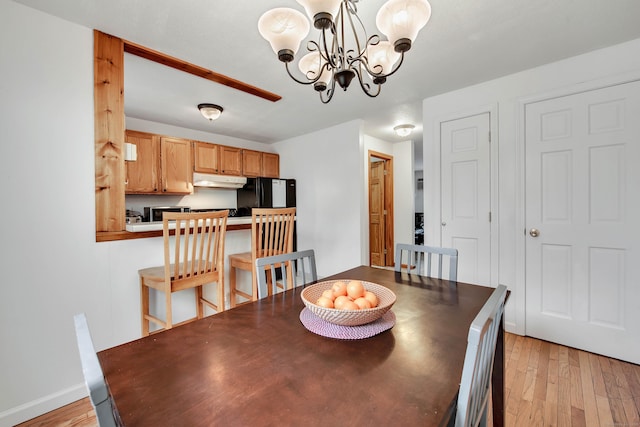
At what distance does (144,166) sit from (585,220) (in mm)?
4474

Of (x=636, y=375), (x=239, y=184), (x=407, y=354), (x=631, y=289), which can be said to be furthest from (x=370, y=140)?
(x=407, y=354)

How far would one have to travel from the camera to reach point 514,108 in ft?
7.86

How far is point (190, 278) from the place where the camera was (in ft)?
6.31

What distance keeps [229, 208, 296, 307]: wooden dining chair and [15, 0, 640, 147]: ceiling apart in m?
1.22

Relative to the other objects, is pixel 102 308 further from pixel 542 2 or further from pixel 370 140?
pixel 370 140

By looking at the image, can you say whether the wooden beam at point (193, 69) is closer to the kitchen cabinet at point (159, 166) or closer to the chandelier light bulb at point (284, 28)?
the chandelier light bulb at point (284, 28)

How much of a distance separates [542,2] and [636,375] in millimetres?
2437

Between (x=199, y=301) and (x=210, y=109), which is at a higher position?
(x=210, y=109)

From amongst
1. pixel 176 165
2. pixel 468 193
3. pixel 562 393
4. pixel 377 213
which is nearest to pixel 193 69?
pixel 176 165

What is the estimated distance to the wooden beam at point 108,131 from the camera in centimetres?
176

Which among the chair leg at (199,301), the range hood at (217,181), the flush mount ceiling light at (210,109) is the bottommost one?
the chair leg at (199,301)

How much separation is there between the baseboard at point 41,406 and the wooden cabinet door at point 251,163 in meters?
3.22

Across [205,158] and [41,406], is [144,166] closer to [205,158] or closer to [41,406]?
[205,158]

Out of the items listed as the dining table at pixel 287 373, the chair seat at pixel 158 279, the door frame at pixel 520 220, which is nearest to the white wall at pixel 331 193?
the door frame at pixel 520 220
